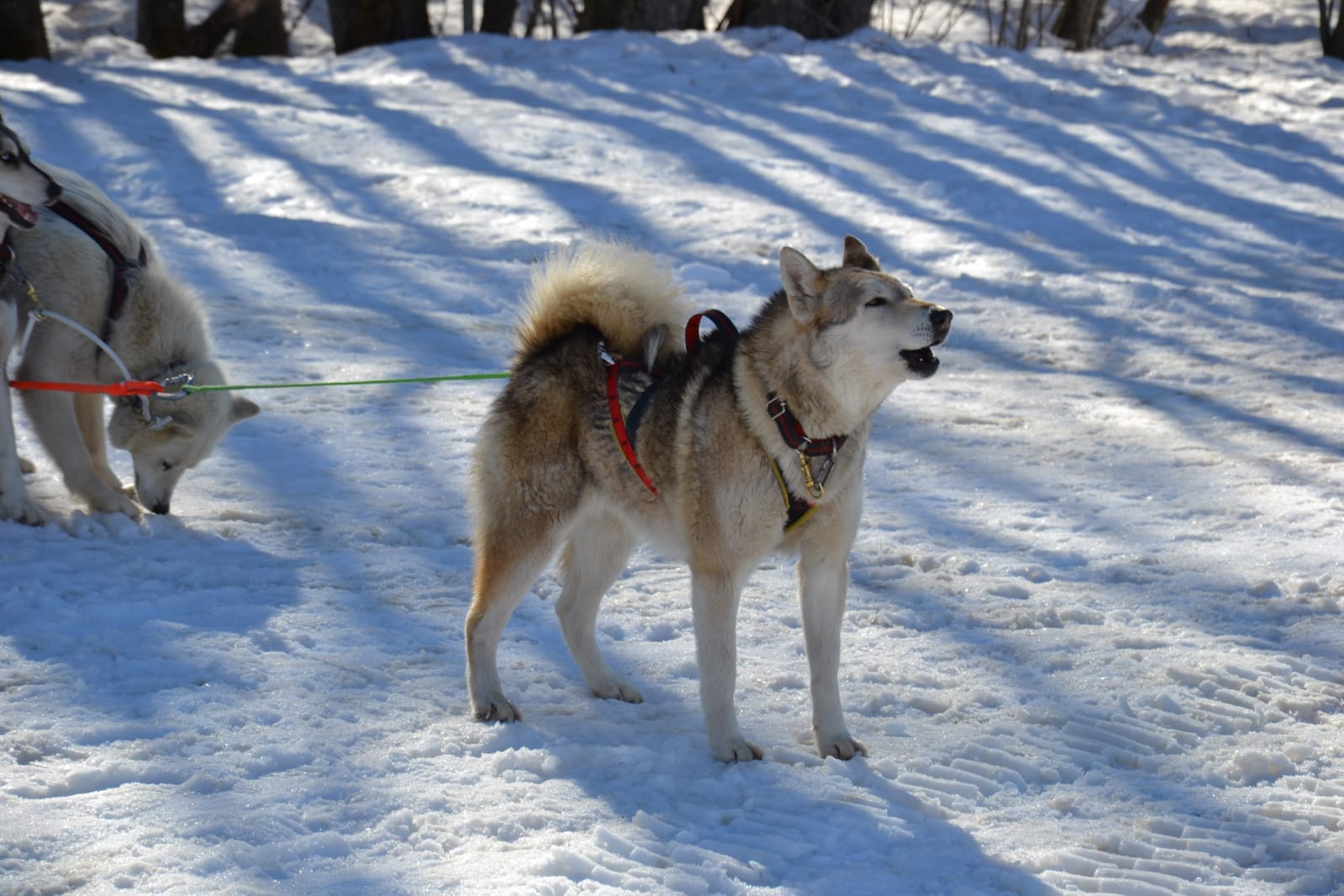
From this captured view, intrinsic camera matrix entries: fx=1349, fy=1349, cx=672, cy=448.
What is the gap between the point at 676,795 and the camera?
348cm

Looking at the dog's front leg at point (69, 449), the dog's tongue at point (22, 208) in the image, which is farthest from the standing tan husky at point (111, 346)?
the dog's tongue at point (22, 208)

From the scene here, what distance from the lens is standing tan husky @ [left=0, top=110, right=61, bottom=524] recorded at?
16.4 feet

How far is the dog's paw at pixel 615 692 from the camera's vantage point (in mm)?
4188

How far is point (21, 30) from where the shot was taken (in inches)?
559

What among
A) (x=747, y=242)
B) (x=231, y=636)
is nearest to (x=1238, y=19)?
(x=747, y=242)

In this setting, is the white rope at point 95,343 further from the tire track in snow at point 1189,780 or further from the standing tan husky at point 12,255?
the tire track in snow at point 1189,780

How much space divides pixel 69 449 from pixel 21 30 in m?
10.7

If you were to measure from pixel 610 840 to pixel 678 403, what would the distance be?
1.27m

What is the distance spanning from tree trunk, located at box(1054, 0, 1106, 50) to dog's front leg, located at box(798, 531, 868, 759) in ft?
49.3

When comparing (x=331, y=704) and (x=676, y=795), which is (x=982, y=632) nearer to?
→ (x=676, y=795)

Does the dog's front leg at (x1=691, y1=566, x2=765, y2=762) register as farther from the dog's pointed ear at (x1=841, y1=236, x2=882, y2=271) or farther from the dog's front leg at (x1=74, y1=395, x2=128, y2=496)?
the dog's front leg at (x1=74, y1=395, x2=128, y2=496)

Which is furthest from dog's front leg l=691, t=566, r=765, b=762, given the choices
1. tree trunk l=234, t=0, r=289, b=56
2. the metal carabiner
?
tree trunk l=234, t=0, r=289, b=56

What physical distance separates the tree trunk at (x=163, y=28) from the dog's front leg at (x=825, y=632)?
16754 mm

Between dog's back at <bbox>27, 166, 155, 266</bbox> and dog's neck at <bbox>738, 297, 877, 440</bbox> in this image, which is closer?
dog's neck at <bbox>738, 297, 877, 440</bbox>
